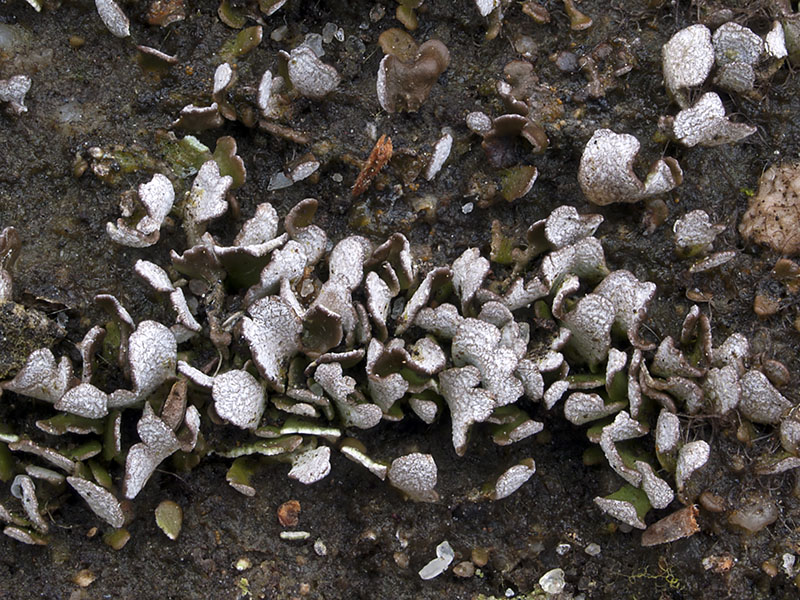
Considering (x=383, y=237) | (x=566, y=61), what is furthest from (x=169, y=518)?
(x=566, y=61)

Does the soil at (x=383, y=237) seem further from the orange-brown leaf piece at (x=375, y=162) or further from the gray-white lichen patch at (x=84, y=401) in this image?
the gray-white lichen patch at (x=84, y=401)

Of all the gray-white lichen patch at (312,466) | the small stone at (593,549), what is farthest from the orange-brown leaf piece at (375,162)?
the small stone at (593,549)

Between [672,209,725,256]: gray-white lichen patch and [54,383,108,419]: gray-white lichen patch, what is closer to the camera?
[54,383,108,419]: gray-white lichen patch


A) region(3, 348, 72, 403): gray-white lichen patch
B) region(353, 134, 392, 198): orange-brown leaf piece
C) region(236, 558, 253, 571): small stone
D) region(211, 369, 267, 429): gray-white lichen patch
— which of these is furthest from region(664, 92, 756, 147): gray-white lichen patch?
region(3, 348, 72, 403): gray-white lichen patch

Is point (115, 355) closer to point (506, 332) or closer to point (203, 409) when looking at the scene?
point (203, 409)

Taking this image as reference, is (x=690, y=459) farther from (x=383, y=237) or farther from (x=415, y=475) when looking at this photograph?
(x=383, y=237)

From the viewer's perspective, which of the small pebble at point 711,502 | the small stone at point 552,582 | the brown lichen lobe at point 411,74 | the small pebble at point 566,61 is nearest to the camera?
the small pebble at point 711,502

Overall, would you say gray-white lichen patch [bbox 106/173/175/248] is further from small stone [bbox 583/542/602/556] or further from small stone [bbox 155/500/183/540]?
small stone [bbox 583/542/602/556]
